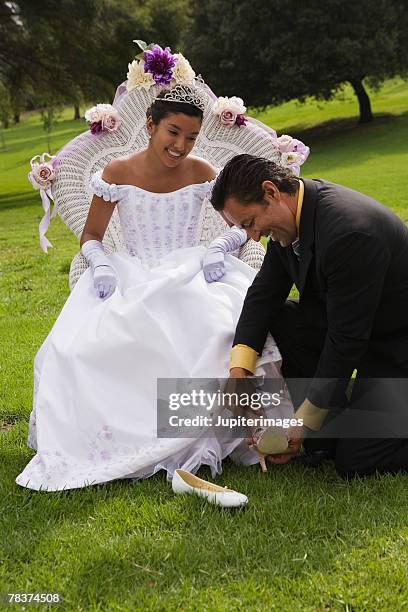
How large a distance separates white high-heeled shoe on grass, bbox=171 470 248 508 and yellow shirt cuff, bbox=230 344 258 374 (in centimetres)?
57

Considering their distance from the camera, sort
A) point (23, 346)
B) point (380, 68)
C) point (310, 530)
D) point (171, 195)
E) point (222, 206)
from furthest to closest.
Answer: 1. point (380, 68)
2. point (23, 346)
3. point (171, 195)
4. point (222, 206)
5. point (310, 530)

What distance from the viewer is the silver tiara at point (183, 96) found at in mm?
4305

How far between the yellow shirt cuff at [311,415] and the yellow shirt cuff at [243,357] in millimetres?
343

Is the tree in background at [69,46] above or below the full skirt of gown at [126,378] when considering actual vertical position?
below

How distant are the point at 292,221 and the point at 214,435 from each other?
1.12 meters

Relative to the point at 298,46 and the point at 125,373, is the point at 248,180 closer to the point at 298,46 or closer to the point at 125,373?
the point at 125,373

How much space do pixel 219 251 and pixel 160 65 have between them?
1231mm

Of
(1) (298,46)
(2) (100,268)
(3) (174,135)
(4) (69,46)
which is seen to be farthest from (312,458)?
(1) (298,46)

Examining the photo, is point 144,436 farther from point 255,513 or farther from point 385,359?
point 385,359

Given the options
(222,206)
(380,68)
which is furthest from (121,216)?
(380,68)

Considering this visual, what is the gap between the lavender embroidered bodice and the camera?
4551 mm

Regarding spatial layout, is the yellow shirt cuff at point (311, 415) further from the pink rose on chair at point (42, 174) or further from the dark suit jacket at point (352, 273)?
the pink rose on chair at point (42, 174)

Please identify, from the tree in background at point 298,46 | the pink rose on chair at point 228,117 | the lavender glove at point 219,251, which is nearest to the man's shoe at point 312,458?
the lavender glove at point 219,251

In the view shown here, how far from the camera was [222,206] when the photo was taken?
10.6ft
